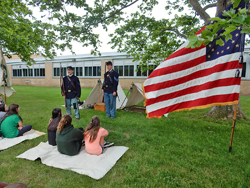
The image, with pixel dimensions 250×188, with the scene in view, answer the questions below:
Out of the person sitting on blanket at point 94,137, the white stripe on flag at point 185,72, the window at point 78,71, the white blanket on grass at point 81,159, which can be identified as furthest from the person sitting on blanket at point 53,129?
the window at point 78,71

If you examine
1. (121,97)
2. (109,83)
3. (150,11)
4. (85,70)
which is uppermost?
(150,11)

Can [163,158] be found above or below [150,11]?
below

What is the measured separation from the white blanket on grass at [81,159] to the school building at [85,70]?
1456 centimetres

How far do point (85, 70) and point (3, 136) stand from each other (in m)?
20.0

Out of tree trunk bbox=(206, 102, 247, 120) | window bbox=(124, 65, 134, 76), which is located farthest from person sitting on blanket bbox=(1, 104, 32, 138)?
window bbox=(124, 65, 134, 76)

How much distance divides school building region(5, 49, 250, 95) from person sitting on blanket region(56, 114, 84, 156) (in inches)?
576

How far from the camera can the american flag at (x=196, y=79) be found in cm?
302

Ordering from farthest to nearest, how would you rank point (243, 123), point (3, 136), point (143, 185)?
point (243, 123), point (3, 136), point (143, 185)

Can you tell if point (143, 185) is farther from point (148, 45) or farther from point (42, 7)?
point (148, 45)

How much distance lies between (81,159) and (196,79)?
2750 mm

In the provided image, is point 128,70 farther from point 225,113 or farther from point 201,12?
point 225,113

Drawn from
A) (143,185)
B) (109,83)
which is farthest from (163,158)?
(109,83)

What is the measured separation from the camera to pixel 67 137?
3258 millimetres

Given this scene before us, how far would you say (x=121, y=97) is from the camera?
27.9 feet
